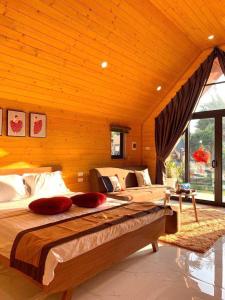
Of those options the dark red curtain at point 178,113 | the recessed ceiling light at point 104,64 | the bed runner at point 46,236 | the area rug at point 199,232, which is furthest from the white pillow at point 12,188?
the dark red curtain at point 178,113

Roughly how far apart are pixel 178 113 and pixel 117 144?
1.60m

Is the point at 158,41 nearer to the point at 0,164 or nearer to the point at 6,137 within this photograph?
the point at 6,137

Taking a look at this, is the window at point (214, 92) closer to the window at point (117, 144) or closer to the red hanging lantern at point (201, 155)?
the red hanging lantern at point (201, 155)

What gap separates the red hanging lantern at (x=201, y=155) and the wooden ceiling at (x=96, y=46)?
5.87 feet

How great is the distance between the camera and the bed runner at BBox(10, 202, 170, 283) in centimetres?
174

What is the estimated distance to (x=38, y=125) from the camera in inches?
163

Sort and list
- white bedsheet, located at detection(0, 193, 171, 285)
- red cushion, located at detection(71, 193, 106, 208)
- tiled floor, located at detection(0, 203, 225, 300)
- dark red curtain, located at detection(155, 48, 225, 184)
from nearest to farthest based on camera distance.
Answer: white bedsheet, located at detection(0, 193, 171, 285) < tiled floor, located at detection(0, 203, 225, 300) < red cushion, located at detection(71, 193, 106, 208) < dark red curtain, located at detection(155, 48, 225, 184)

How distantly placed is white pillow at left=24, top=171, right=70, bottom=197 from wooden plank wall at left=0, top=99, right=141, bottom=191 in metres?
0.47

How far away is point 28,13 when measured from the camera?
270 centimetres

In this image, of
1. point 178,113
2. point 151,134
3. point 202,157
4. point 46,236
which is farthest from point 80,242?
point 151,134

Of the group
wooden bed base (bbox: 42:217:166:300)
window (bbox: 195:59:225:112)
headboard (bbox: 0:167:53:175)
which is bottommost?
wooden bed base (bbox: 42:217:166:300)

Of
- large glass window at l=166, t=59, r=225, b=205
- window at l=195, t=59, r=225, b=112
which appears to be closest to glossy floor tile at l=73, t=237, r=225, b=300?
large glass window at l=166, t=59, r=225, b=205

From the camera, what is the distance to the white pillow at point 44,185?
352 centimetres

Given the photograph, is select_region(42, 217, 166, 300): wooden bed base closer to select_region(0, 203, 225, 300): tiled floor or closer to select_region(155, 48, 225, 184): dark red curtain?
select_region(0, 203, 225, 300): tiled floor
